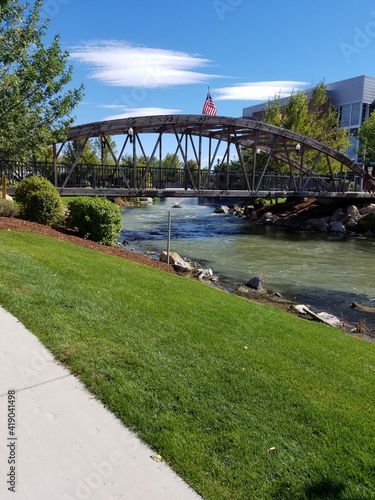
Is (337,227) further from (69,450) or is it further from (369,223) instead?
(69,450)

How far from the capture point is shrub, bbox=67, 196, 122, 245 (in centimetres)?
1425

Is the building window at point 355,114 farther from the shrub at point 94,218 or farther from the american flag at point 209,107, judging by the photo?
the shrub at point 94,218

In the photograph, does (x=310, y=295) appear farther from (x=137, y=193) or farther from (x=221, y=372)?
(x=137, y=193)

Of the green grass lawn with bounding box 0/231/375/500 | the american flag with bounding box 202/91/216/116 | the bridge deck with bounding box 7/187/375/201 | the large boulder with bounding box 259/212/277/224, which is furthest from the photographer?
the large boulder with bounding box 259/212/277/224

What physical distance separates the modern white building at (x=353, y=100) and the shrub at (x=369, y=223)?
26.4 metres

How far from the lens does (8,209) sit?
14.5 meters

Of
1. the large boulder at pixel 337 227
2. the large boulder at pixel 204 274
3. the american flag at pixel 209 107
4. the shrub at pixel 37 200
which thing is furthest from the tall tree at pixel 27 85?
the large boulder at pixel 337 227

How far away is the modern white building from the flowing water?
33.9 meters

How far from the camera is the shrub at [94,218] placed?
14250 mm

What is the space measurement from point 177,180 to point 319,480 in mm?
27561

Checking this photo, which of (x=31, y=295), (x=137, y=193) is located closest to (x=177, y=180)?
(x=137, y=193)

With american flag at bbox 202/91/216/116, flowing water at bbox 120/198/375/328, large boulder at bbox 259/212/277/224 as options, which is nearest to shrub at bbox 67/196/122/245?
flowing water at bbox 120/198/375/328

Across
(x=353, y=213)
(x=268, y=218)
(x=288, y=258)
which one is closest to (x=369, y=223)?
(x=353, y=213)

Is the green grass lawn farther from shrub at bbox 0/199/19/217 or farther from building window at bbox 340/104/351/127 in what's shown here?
building window at bbox 340/104/351/127
